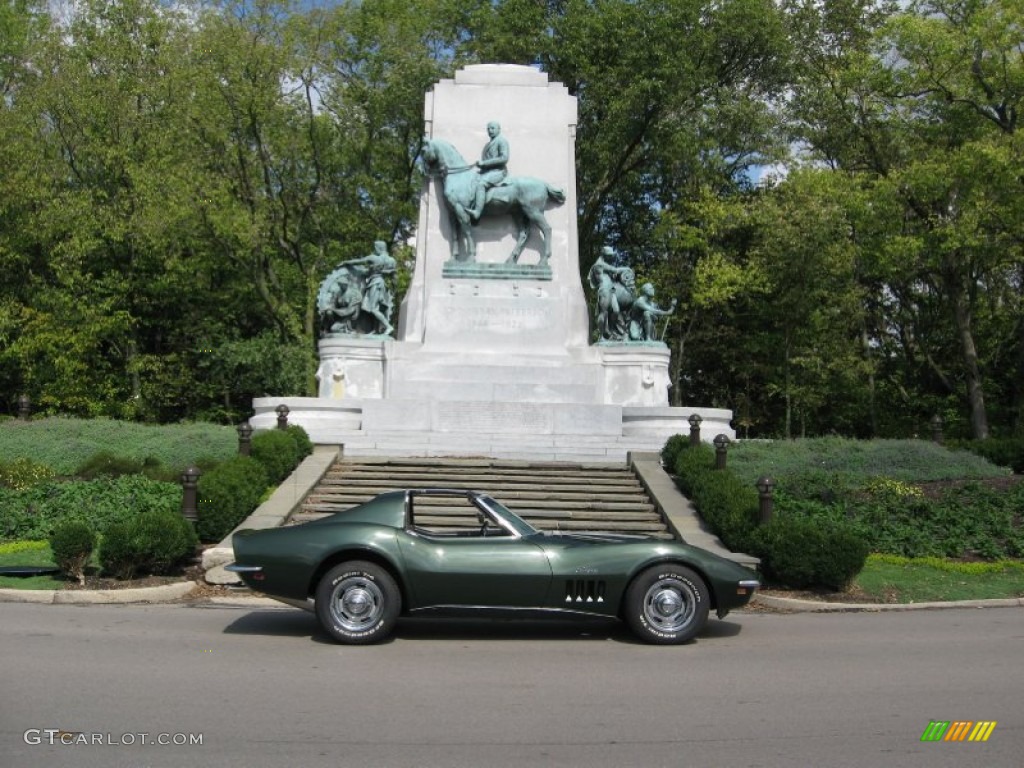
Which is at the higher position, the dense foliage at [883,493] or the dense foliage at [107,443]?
the dense foliage at [107,443]

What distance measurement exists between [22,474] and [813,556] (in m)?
12.8

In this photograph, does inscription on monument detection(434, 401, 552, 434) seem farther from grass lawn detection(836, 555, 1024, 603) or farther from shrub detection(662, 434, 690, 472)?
grass lawn detection(836, 555, 1024, 603)

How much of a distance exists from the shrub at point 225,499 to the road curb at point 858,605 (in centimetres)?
694

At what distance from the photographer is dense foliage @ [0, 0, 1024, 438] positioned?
117 feet

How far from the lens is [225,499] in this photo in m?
15.6

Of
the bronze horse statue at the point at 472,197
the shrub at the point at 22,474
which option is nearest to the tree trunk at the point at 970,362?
the bronze horse statue at the point at 472,197

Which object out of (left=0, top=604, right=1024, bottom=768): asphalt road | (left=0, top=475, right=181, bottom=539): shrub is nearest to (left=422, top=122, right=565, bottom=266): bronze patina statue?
(left=0, top=475, right=181, bottom=539): shrub

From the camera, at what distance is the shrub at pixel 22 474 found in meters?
→ 18.8

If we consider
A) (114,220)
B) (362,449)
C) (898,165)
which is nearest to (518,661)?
(362,449)

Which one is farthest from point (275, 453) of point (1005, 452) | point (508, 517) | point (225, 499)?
point (1005, 452)

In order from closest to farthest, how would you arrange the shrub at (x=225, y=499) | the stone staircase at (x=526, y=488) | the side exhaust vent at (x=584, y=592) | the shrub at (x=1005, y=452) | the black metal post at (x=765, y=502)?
1. the side exhaust vent at (x=584, y=592)
2. the black metal post at (x=765, y=502)
3. the shrub at (x=225, y=499)
4. the stone staircase at (x=526, y=488)
5. the shrub at (x=1005, y=452)

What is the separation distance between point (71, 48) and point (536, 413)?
77.6 ft

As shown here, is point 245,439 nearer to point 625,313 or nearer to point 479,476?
point 479,476

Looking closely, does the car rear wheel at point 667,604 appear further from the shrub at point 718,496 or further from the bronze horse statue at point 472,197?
the bronze horse statue at point 472,197
